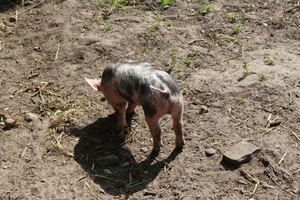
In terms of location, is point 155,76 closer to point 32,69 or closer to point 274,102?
point 274,102

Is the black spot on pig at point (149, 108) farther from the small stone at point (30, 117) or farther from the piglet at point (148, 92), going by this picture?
the small stone at point (30, 117)

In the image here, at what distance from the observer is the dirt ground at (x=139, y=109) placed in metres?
4.71

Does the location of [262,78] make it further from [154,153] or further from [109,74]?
[109,74]

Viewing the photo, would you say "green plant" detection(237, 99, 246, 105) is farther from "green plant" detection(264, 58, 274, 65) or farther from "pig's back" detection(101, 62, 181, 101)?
"pig's back" detection(101, 62, 181, 101)

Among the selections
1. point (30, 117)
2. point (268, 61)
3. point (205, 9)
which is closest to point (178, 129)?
point (30, 117)

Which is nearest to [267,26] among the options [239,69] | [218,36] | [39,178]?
[218,36]

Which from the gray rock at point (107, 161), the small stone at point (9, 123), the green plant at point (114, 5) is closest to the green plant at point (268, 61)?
the gray rock at point (107, 161)

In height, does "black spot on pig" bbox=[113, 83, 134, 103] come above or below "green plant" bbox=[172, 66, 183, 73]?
above

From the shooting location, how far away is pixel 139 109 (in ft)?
19.0

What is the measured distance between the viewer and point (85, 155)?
514 cm

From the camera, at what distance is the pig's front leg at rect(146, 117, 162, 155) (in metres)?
4.66

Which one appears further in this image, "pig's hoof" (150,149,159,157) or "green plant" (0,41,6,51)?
"green plant" (0,41,6,51)

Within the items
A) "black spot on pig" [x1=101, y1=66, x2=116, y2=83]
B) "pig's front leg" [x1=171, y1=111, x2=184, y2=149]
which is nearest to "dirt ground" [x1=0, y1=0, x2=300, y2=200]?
"pig's front leg" [x1=171, y1=111, x2=184, y2=149]

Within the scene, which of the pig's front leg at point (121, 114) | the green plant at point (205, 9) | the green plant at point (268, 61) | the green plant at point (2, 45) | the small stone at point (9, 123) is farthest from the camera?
the green plant at point (205, 9)
